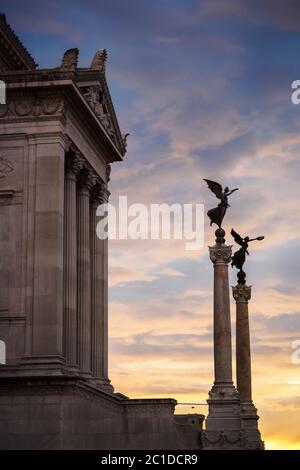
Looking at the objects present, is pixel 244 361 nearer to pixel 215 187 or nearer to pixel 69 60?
pixel 215 187

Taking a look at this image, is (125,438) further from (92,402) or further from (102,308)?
(102,308)

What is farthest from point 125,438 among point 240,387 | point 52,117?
point 52,117

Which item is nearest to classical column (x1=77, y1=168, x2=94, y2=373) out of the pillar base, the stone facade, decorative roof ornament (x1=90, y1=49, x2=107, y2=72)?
the stone facade

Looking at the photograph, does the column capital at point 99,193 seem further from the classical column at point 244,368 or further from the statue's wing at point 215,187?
the classical column at point 244,368

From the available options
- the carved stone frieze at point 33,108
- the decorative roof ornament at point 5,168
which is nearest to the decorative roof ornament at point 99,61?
the carved stone frieze at point 33,108

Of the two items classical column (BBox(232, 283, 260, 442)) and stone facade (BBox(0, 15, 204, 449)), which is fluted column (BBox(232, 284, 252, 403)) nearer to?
classical column (BBox(232, 283, 260, 442))

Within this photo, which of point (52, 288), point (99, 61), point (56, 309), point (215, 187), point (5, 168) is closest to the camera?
point (56, 309)

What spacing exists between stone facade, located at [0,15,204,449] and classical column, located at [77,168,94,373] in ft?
0.21

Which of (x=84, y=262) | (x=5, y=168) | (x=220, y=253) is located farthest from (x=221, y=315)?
(x=5, y=168)

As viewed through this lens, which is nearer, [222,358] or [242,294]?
[222,358]

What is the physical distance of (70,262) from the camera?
169ft

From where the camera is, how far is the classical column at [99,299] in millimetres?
58375

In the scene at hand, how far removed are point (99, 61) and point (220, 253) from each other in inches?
568

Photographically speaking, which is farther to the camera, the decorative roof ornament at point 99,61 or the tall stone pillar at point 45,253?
the decorative roof ornament at point 99,61
